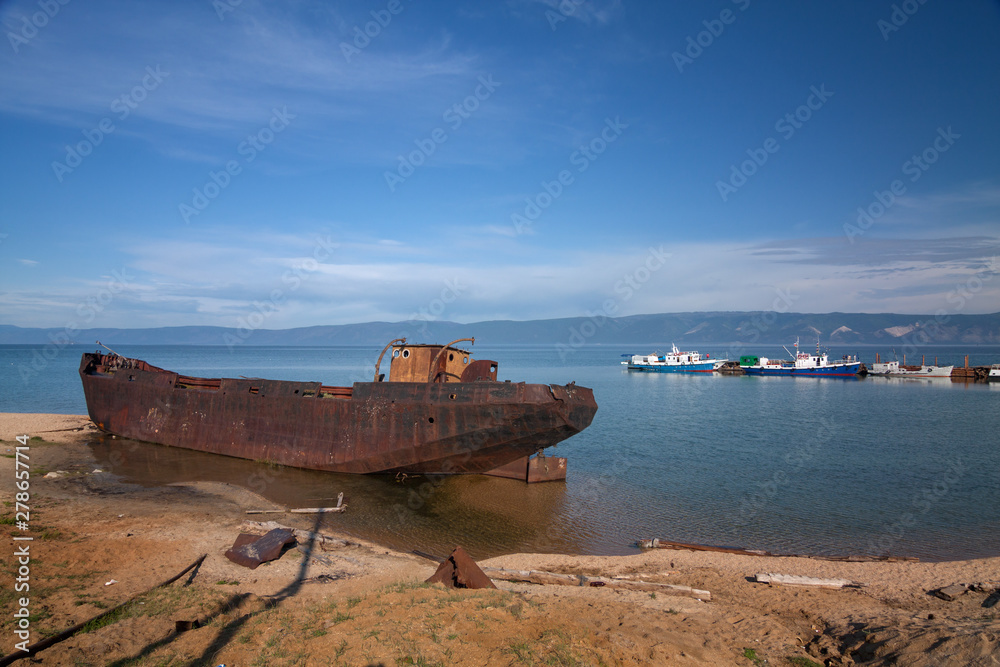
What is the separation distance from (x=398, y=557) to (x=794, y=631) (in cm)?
649

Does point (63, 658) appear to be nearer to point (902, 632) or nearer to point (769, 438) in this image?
point (902, 632)

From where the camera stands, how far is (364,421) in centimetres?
1602

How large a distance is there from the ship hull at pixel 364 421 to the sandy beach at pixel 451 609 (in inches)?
167

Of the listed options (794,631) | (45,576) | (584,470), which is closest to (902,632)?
(794,631)

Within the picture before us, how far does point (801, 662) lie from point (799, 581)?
3.02 metres

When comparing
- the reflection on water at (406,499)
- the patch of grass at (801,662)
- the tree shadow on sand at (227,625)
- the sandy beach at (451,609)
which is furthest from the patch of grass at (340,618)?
the patch of grass at (801,662)

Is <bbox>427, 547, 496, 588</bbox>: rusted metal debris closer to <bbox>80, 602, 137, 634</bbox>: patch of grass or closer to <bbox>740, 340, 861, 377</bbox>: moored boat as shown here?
<bbox>80, 602, 137, 634</bbox>: patch of grass

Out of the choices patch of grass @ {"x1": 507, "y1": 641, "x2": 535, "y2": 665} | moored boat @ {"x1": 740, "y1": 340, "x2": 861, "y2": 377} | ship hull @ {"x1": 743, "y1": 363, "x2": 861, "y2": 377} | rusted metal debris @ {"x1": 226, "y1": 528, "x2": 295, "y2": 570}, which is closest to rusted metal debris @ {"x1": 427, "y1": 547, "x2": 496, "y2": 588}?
patch of grass @ {"x1": 507, "y1": 641, "x2": 535, "y2": 665}

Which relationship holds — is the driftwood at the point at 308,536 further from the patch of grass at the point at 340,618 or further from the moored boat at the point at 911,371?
the moored boat at the point at 911,371

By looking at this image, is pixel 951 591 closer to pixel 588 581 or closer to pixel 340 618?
pixel 588 581

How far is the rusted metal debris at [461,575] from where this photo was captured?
300 inches

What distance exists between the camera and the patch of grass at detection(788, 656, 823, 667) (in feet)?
20.1

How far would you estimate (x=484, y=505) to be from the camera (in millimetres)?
14398

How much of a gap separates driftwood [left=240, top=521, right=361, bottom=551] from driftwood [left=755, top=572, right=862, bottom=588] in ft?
→ 23.9
